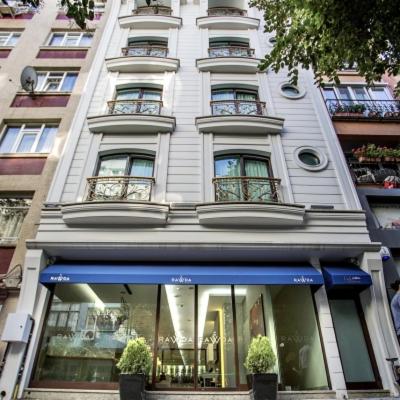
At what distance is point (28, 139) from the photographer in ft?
36.6

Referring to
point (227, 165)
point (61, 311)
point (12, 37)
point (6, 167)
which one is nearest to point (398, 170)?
point (227, 165)

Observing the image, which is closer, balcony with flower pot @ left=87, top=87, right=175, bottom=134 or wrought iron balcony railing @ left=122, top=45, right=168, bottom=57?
balcony with flower pot @ left=87, top=87, right=175, bottom=134

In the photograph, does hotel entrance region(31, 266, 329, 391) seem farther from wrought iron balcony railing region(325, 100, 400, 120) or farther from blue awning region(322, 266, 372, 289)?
wrought iron balcony railing region(325, 100, 400, 120)

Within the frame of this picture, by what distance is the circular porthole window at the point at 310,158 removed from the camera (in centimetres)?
962

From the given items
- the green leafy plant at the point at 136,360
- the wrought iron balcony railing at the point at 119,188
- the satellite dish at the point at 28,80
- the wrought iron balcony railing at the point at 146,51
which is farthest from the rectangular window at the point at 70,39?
the green leafy plant at the point at 136,360

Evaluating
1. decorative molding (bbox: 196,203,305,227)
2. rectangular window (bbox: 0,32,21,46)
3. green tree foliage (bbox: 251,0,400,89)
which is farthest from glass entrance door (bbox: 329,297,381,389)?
rectangular window (bbox: 0,32,21,46)

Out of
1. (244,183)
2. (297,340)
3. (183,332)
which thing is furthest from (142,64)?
(297,340)

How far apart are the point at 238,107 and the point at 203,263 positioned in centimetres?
573

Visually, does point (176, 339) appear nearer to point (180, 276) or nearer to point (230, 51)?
point (180, 276)

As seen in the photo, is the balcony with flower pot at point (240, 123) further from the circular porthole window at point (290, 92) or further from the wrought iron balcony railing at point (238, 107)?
the circular porthole window at point (290, 92)

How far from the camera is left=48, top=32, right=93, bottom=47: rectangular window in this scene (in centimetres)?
1462

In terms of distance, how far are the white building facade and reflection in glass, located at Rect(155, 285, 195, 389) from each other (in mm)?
28

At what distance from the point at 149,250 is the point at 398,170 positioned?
28.5 feet

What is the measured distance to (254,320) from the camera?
7.78 metres
